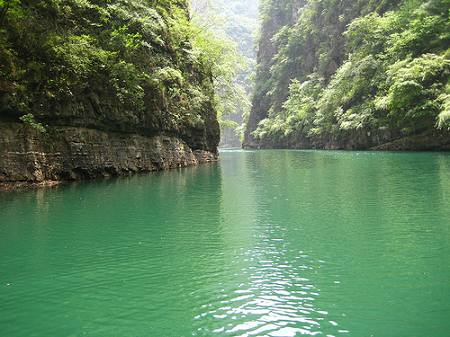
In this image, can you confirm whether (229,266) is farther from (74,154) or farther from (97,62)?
(97,62)

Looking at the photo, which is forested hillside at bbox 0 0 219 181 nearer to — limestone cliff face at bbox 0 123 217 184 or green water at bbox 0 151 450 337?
limestone cliff face at bbox 0 123 217 184

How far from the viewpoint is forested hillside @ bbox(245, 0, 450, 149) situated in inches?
1213

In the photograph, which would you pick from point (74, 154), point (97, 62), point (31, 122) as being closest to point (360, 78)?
point (97, 62)

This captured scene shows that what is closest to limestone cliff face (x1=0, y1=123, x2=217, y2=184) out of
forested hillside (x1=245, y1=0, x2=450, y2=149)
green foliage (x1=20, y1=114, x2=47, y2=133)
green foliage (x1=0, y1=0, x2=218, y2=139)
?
green foliage (x1=20, y1=114, x2=47, y2=133)

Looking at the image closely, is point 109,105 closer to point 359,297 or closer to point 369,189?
point 369,189

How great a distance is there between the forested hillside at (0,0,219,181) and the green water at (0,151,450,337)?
156 inches

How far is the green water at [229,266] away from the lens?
470cm

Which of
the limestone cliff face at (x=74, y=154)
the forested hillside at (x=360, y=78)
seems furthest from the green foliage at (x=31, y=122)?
the forested hillside at (x=360, y=78)

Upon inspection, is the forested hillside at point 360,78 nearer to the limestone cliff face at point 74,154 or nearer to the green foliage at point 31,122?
the limestone cliff face at point 74,154

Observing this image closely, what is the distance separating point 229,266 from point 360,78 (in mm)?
37965

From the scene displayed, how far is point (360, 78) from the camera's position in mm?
40875

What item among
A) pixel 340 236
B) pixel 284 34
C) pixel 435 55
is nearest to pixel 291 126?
pixel 284 34

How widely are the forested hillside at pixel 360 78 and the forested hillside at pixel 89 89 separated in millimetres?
16580

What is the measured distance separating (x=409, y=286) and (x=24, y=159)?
13783 millimetres
